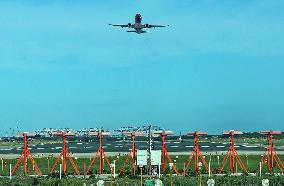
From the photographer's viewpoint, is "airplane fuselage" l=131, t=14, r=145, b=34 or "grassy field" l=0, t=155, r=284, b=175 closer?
"grassy field" l=0, t=155, r=284, b=175

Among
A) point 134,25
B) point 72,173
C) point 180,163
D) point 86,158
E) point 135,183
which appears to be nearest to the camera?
point 135,183

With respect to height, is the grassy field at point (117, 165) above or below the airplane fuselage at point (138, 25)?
below

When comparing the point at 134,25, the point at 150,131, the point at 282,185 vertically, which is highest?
the point at 134,25

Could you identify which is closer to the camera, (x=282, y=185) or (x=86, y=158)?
(x=282, y=185)

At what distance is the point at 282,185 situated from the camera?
5222 cm

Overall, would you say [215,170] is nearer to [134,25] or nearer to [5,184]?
[134,25]

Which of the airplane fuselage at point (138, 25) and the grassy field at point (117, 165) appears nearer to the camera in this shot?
the grassy field at point (117, 165)

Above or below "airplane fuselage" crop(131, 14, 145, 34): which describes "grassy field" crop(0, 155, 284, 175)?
below

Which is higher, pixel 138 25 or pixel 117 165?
pixel 138 25

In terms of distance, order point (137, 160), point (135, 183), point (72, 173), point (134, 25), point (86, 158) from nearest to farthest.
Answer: point (135, 183)
point (137, 160)
point (72, 173)
point (134, 25)
point (86, 158)

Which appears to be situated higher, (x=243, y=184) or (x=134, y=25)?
(x=134, y=25)

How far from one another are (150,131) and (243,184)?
15695mm

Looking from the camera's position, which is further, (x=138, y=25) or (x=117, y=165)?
(x=117, y=165)

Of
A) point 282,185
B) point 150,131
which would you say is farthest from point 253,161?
point 282,185
